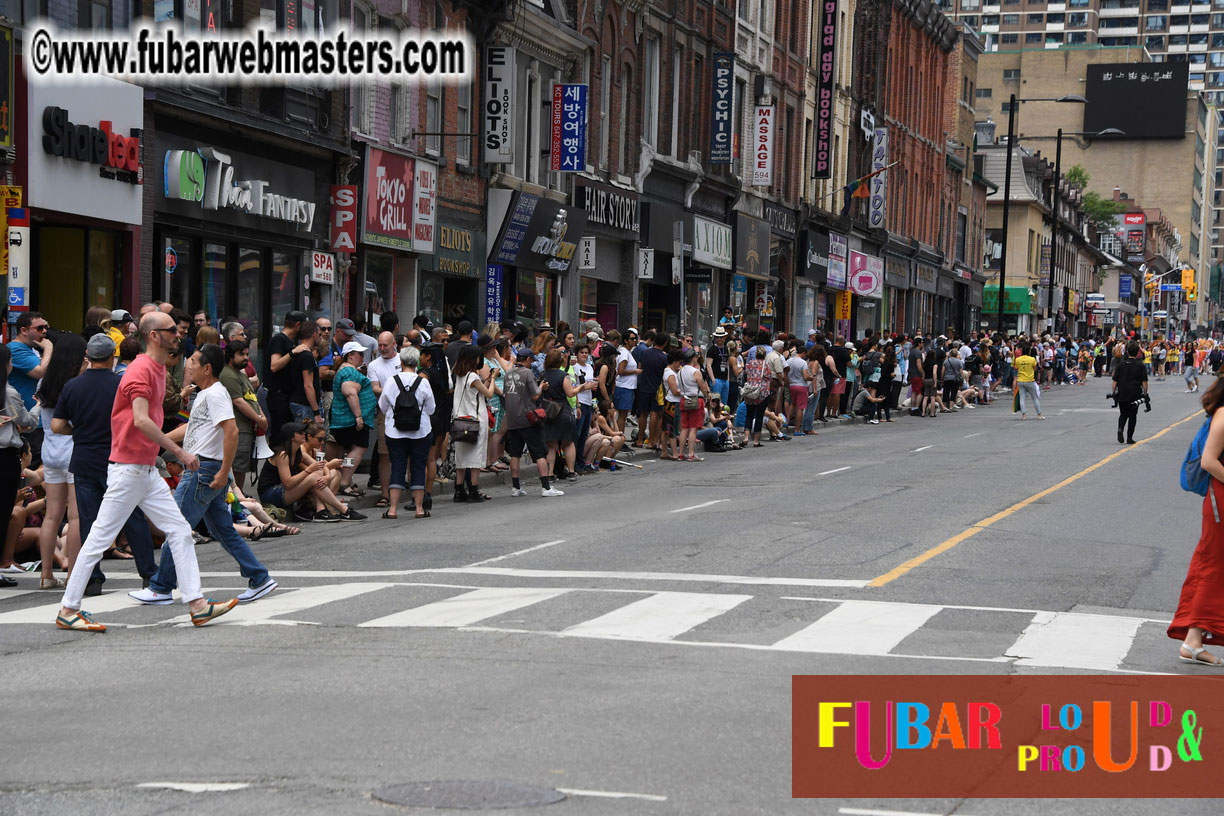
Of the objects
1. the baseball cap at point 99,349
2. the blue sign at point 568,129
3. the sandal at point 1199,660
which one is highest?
the blue sign at point 568,129

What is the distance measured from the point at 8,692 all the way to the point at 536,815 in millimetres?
3559

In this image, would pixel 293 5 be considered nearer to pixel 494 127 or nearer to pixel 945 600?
pixel 494 127

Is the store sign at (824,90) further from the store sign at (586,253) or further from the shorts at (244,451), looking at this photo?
the shorts at (244,451)

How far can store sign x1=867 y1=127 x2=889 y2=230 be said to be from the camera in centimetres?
5819

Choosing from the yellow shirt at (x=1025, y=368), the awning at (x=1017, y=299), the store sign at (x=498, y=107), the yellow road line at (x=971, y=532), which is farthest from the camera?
the awning at (x=1017, y=299)

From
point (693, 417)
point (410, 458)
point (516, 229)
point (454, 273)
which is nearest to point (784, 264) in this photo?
point (516, 229)

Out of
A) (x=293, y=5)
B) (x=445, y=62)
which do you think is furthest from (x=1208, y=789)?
(x=445, y=62)

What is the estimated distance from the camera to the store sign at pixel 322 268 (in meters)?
25.8

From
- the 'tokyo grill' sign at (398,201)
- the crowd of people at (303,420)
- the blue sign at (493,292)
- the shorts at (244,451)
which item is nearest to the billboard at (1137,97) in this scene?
the crowd of people at (303,420)

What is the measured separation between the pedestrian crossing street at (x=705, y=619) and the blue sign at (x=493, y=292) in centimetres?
2025

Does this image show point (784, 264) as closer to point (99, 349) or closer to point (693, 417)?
point (693, 417)

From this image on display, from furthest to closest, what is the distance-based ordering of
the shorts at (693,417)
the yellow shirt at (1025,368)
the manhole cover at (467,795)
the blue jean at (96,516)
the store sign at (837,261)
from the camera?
1. the store sign at (837,261)
2. the yellow shirt at (1025,368)
3. the shorts at (693,417)
4. the blue jean at (96,516)
5. the manhole cover at (467,795)

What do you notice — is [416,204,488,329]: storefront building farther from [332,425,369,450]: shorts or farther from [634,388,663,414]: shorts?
[332,425,369,450]: shorts

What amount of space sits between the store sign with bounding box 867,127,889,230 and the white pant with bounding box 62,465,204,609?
49317 mm
